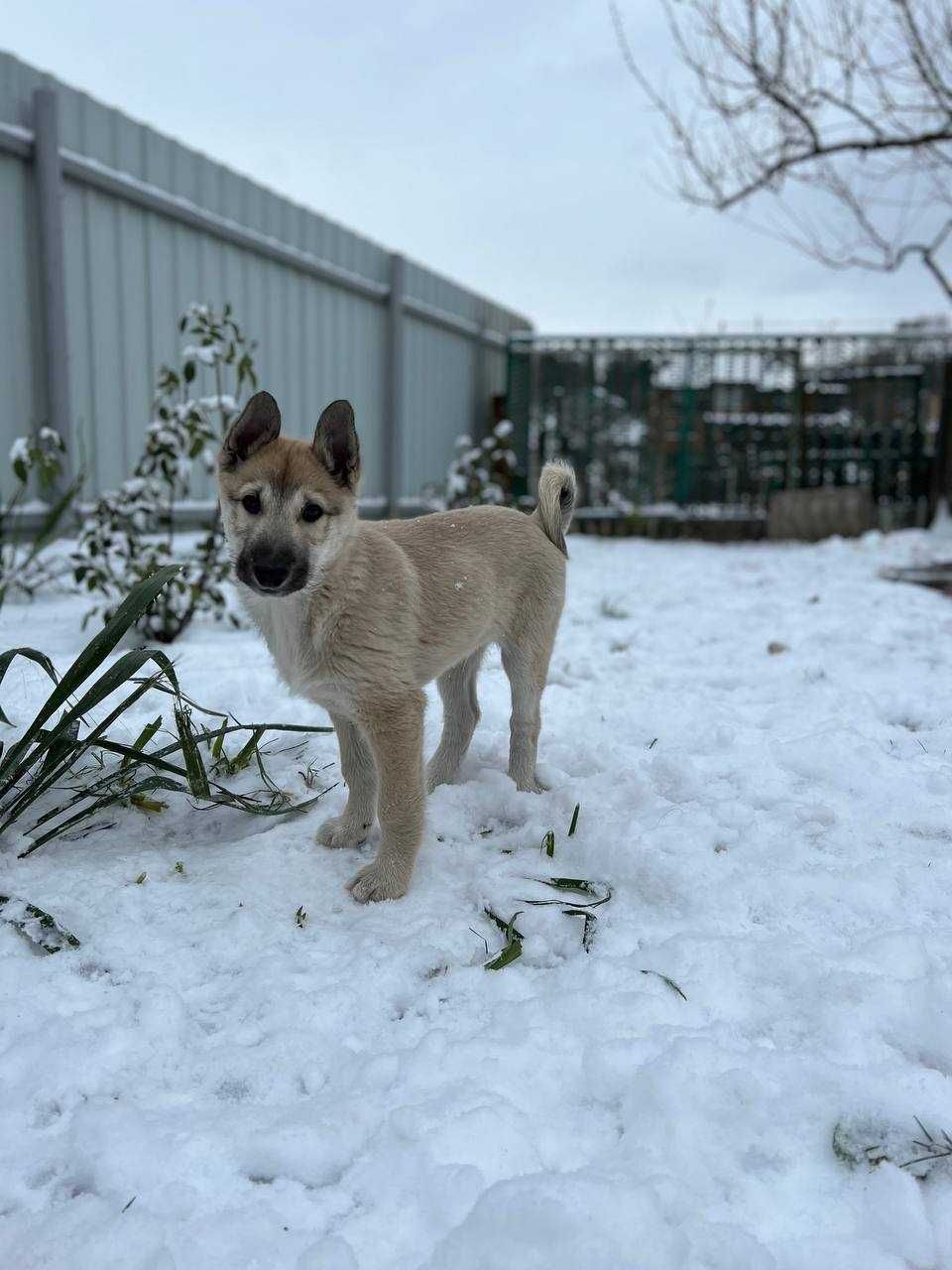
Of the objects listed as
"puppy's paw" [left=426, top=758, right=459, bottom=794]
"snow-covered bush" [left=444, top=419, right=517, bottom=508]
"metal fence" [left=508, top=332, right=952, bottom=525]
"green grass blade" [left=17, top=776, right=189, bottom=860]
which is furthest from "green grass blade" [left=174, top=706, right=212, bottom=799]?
"metal fence" [left=508, top=332, right=952, bottom=525]

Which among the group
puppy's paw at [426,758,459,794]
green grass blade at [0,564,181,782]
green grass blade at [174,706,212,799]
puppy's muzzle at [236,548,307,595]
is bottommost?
puppy's paw at [426,758,459,794]

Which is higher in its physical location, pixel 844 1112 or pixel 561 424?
pixel 561 424

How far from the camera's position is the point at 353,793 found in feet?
8.68

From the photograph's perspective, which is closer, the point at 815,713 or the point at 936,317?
the point at 815,713

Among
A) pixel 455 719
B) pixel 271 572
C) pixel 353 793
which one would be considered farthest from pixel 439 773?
pixel 271 572

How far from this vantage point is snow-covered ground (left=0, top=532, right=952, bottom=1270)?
4.34ft

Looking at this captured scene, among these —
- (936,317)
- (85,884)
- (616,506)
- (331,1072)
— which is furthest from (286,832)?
(936,317)

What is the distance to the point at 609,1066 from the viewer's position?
164 cm

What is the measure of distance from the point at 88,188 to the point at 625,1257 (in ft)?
20.9

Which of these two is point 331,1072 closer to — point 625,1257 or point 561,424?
point 625,1257

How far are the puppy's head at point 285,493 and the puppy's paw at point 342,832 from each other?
783 mm

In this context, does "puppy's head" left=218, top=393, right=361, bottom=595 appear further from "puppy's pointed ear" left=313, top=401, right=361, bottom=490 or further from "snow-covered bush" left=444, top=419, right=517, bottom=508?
"snow-covered bush" left=444, top=419, right=517, bottom=508

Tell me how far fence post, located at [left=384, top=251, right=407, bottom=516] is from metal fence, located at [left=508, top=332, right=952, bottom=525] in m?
2.43

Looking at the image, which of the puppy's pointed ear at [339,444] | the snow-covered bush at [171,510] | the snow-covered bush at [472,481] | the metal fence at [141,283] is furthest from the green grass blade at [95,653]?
the snow-covered bush at [472,481]
